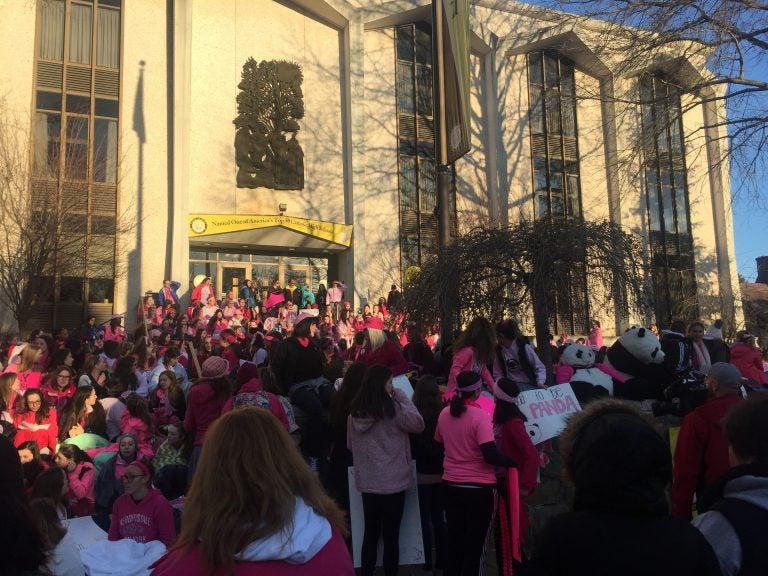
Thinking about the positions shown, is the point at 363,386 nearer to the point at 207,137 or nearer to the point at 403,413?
the point at 403,413

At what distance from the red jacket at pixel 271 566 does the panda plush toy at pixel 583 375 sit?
4733 millimetres

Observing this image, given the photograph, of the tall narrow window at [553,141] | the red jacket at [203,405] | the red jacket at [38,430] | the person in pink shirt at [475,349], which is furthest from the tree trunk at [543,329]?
the tall narrow window at [553,141]

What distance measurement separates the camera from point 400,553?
16.9ft

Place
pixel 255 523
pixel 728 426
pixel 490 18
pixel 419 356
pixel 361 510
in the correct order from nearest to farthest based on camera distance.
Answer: pixel 255 523 → pixel 728 426 → pixel 361 510 → pixel 419 356 → pixel 490 18

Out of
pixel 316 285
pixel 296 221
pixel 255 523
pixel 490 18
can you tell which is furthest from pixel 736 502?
Answer: pixel 490 18

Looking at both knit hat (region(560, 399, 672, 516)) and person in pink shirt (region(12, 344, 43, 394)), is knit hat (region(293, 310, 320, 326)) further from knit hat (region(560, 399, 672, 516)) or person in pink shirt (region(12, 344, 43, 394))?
knit hat (region(560, 399, 672, 516))

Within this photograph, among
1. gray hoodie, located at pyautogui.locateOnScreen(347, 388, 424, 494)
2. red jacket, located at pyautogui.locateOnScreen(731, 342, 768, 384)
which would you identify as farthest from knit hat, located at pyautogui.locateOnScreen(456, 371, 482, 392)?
red jacket, located at pyautogui.locateOnScreen(731, 342, 768, 384)

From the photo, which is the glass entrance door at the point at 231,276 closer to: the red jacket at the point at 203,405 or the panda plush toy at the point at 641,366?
the red jacket at the point at 203,405

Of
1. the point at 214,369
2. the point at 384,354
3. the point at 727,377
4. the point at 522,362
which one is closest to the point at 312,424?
the point at 384,354

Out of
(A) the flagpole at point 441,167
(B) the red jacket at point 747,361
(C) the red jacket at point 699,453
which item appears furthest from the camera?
(A) the flagpole at point 441,167

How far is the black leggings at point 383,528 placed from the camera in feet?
15.8

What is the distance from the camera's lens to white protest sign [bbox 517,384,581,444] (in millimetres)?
5758

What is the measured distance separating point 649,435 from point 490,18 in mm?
27528

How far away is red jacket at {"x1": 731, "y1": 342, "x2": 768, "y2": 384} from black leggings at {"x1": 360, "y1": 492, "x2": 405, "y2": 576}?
487 cm
